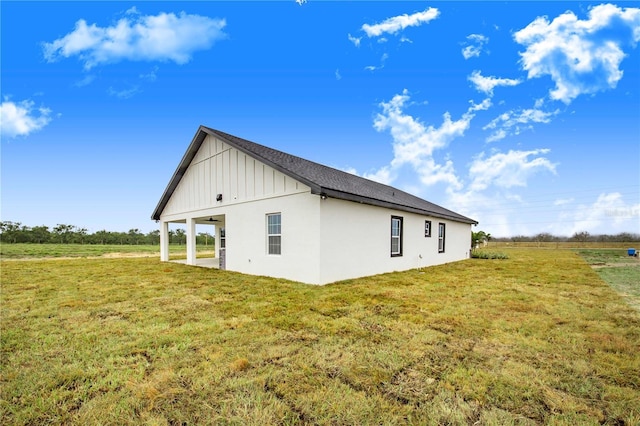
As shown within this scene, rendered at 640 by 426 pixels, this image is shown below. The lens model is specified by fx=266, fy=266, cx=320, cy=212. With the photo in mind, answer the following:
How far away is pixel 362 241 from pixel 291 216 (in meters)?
2.54

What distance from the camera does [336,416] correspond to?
204 cm

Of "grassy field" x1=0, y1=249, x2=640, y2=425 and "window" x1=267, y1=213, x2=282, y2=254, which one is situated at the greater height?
"window" x1=267, y1=213, x2=282, y2=254

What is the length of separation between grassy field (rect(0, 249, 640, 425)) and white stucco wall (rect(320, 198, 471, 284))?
6.41ft

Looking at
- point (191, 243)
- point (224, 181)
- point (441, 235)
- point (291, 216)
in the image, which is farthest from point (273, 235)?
point (441, 235)

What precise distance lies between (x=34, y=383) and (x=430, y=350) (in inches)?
163

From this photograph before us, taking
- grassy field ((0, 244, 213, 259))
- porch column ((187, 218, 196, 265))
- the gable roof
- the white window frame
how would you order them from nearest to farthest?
the gable roof, the white window frame, porch column ((187, 218, 196, 265)), grassy field ((0, 244, 213, 259))

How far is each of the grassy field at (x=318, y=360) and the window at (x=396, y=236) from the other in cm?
466

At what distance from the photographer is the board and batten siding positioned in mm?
8703

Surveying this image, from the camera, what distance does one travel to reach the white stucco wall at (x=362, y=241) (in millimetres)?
7656

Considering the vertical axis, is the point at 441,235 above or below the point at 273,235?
below

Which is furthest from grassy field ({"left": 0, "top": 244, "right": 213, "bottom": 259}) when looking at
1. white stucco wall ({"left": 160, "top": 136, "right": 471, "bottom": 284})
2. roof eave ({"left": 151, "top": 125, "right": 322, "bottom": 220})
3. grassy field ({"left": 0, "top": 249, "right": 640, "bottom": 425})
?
grassy field ({"left": 0, "top": 249, "right": 640, "bottom": 425})

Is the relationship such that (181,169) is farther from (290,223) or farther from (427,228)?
(427,228)

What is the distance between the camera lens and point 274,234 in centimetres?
888

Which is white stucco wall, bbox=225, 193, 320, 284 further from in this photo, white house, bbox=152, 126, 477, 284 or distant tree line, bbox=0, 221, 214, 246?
distant tree line, bbox=0, 221, 214, 246
